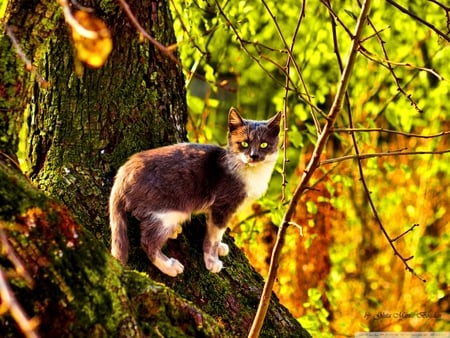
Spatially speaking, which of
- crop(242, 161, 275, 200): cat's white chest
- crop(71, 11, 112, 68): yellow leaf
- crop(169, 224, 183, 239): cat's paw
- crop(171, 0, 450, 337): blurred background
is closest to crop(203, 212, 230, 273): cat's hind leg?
crop(169, 224, 183, 239): cat's paw

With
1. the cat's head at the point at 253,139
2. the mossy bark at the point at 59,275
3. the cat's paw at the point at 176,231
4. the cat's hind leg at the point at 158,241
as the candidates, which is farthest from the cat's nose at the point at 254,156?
the mossy bark at the point at 59,275

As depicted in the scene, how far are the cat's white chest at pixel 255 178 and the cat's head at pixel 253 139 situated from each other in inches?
1.6

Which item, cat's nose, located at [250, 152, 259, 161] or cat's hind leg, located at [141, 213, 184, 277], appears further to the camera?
cat's nose, located at [250, 152, 259, 161]

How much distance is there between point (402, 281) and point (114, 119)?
6346 millimetres

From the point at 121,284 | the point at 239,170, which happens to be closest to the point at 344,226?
the point at 239,170

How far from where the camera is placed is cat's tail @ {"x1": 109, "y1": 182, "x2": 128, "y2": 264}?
3.63 metres

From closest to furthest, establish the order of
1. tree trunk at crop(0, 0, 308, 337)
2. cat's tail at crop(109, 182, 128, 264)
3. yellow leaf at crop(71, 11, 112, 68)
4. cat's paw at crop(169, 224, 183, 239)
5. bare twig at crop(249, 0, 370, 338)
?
bare twig at crop(249, 0, 370, 338) < tree trunk at crop(0, 0, 308, 337) < yellow leaf at crop(71, 11, 112, 68) < cat's tail at crop(109, 182, 128, 264) < cat's paw at crop(169, 224, 183, 239)

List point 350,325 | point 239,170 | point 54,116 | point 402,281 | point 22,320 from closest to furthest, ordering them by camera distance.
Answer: point 22,320 → point 54,116 → point 239,170 → point 350,325 → point 402,281

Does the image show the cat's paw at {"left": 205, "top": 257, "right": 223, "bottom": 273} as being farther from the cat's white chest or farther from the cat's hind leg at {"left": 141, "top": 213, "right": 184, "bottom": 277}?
the cat's white chest

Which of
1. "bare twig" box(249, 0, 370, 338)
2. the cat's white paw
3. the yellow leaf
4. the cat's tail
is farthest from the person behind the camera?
the cat's white paw

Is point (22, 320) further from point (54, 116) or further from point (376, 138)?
point (376, 138)

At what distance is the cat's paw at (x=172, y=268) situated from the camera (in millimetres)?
3646

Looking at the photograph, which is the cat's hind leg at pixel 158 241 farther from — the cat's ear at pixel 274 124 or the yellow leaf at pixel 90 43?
the cat's ear at pixel 274 124

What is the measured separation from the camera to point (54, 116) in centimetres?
387
